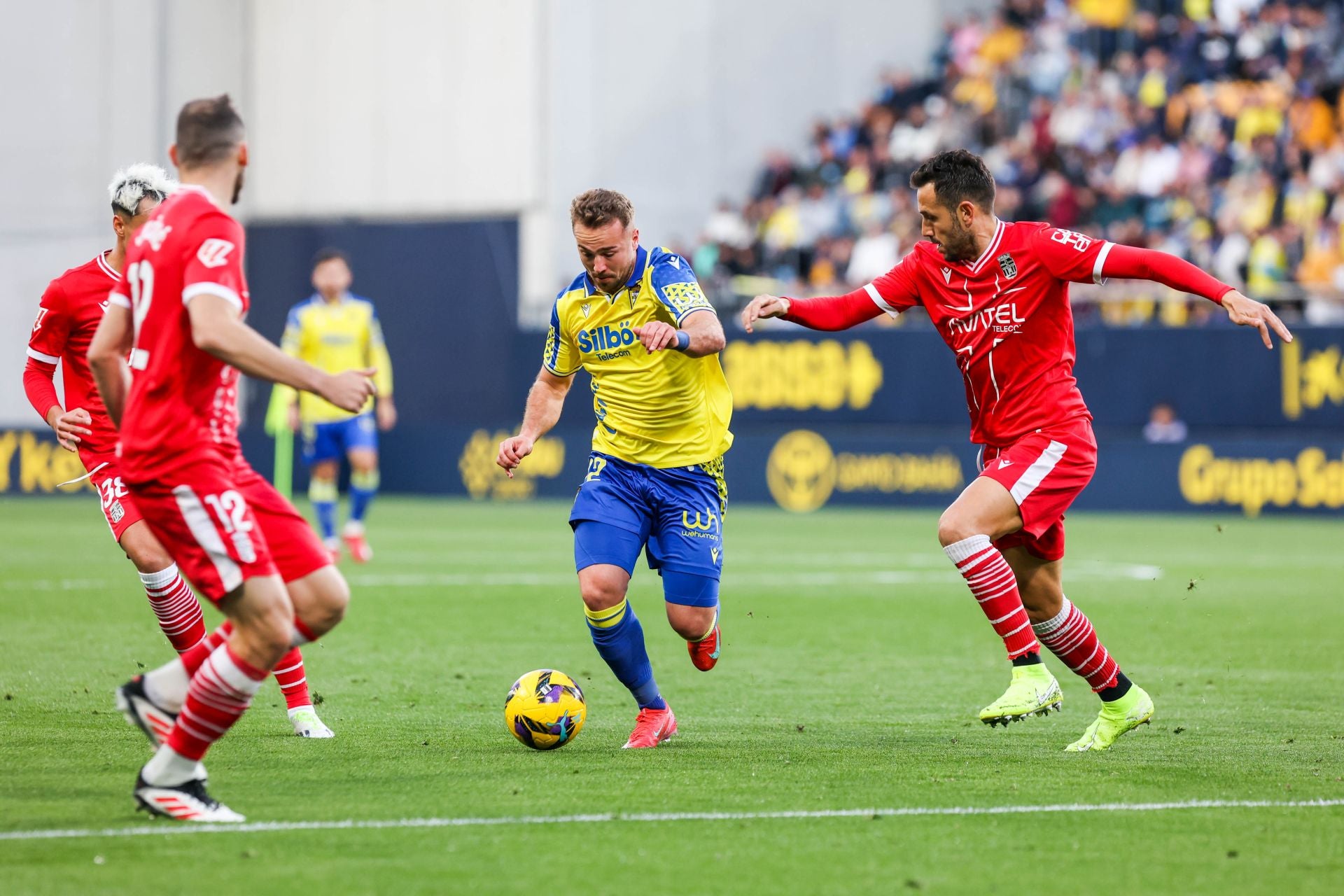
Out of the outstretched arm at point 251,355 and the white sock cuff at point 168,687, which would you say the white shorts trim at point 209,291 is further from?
the white sock cuff at point 168,687

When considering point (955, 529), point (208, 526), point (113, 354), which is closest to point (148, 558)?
point (113, 354)

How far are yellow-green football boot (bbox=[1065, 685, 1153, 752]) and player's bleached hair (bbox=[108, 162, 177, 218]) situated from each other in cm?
437

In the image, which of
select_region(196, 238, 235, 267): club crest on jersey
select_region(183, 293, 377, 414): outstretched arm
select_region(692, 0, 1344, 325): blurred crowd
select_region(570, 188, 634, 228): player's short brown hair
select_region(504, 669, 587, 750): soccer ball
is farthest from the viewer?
select_region(692, 0, 1344, 325): blurred crowd

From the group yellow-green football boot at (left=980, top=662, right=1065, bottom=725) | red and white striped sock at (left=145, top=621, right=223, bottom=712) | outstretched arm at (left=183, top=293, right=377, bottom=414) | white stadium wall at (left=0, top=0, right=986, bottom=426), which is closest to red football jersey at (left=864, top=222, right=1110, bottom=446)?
yellow-green football boot at (left=980, top=662, right=1065, bottom=725)

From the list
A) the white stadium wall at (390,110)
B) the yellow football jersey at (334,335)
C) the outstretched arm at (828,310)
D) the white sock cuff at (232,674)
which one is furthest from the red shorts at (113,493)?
the white stadium wall at (390,110)

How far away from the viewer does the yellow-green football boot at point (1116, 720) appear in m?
7.18

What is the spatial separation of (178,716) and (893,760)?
278 cm

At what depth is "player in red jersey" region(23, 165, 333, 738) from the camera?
24.1ft

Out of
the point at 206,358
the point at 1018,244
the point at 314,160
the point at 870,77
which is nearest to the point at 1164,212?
the point at 870,77

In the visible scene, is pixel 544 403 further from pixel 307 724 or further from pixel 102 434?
pixel 102 434

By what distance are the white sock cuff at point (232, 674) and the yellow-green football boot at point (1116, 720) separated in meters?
3.44

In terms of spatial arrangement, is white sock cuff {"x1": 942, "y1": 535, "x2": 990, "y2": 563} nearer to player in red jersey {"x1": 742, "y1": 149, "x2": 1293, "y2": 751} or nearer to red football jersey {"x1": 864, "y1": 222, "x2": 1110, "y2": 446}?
player in red jersey {"x1": 742, "y1": 149, "x2": 1293, "y2": 751}

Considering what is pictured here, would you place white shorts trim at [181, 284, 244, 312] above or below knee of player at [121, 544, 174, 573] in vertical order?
above

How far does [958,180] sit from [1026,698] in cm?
213
